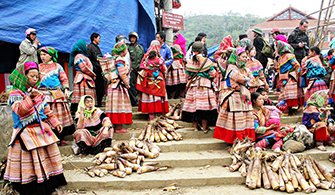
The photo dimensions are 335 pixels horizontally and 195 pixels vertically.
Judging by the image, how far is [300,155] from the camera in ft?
17.8

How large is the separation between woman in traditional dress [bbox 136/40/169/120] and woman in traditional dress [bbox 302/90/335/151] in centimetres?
281

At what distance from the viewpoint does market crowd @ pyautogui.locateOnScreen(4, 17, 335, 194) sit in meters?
4.41

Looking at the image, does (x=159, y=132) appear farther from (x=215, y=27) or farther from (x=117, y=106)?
(x=215, y=27)

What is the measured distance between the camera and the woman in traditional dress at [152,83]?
6.79 meters

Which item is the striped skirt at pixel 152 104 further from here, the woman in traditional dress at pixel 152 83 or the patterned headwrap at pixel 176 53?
the patterned headwrap at pixel 176 53

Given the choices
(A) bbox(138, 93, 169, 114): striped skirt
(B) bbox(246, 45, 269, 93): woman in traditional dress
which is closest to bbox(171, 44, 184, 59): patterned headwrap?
(A) bbox(138, 93, 169, 114): striped skirt

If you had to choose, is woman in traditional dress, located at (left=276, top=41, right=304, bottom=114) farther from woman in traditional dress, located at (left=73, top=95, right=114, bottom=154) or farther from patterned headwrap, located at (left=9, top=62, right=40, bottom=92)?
patterned headwrap, located at (left=9, top=62, right=40, bottom=92)

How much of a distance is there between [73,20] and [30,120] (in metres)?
4.11

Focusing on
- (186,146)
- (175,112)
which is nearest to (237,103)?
(186,146)

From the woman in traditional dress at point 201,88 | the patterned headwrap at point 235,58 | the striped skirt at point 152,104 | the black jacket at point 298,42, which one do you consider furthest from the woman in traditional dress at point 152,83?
the black jacket at point 298,42

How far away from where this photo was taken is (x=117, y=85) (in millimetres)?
6352

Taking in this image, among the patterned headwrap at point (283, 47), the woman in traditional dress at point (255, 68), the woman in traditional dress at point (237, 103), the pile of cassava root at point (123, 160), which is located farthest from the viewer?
the woman in traditional dress at point (255, 68)

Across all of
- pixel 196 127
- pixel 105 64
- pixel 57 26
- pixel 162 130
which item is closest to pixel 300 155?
pixel 196 127

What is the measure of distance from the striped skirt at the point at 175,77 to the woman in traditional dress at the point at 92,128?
2.64 metres
